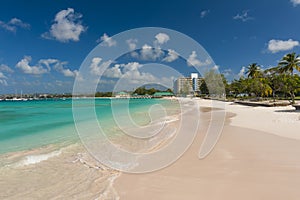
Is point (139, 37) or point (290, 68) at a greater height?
point (290, 68)

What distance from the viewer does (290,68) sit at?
3212 cm

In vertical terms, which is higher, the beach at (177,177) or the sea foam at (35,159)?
the beach at (177,177)

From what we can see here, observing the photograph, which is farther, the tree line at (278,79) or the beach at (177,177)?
the tree line at (278,79)

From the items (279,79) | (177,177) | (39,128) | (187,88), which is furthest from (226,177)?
(187,88)

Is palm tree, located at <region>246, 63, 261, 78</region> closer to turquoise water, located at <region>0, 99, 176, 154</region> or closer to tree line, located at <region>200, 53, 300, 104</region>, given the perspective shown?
tree line, located at <region>200, 53, 300, 104</region>

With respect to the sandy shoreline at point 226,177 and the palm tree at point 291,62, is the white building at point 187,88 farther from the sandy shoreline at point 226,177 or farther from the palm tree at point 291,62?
the sandy shoreline at point 226,177

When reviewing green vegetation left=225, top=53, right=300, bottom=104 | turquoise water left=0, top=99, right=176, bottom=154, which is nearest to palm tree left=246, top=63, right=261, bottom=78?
green vegetation left=225, top=53, right=300, bottom=104

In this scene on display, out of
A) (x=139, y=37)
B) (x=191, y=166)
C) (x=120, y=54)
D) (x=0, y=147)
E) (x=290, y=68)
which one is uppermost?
(x=290, y=68)

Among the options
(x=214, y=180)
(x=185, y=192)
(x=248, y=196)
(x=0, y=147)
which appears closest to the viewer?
(x=248, y=196)

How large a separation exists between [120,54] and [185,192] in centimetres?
557

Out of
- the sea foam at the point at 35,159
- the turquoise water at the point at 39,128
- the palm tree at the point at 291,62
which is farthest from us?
the palm tree at the point at 291,62

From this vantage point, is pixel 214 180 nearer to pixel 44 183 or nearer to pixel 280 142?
pixel 44 183

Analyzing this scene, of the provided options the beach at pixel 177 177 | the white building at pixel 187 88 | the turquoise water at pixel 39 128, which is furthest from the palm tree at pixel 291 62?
the white building at pixel 187 88

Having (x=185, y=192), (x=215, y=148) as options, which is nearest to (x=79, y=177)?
(x=185, y=192)
